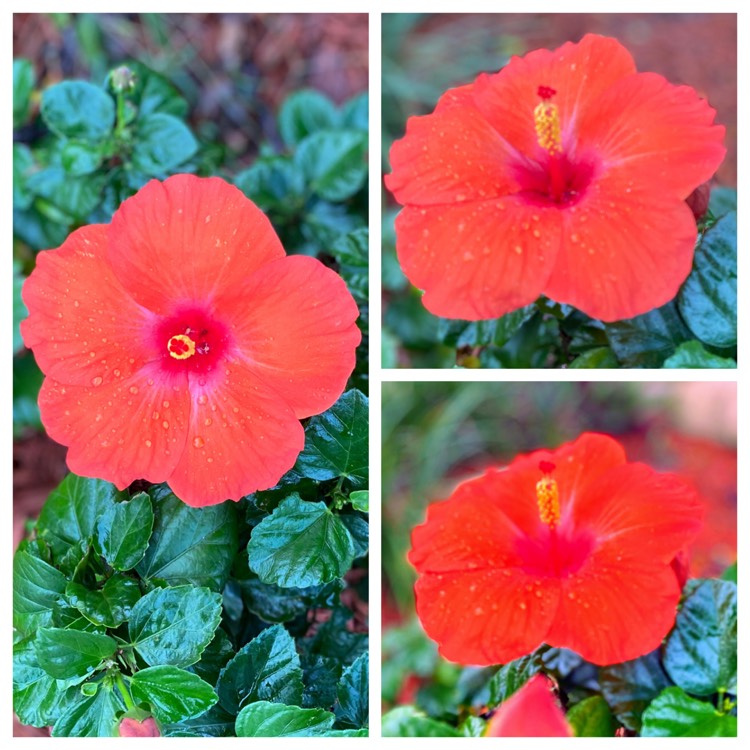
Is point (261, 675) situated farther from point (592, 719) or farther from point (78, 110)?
point (78, 110)

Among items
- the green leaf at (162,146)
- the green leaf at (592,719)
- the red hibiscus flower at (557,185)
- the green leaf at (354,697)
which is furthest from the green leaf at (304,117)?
the green leaf at (592,719)

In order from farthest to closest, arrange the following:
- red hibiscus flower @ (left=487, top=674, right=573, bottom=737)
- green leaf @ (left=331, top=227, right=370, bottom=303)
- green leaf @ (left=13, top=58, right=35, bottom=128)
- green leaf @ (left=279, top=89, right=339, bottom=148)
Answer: green leaf @ (left=279, top=89, right=339, bottom=148), green leaf @ (left=13, top=58, right=35, bottom=128), green leaf @ (left=331, top=227, right=370, bottom=303), red hibiscus flower @ (left=487, top=674, right=573, bottom=737)

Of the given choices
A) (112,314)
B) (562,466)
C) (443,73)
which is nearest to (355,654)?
(562,466)

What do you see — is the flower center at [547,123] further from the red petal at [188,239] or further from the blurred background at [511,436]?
the blurred background at [511,436]

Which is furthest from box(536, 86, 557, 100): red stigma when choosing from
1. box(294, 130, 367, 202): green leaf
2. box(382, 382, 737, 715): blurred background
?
box(382, 382, 737, 715): blurred background

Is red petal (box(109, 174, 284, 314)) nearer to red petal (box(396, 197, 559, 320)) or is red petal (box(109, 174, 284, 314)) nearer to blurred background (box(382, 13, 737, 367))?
red petal (box(396, 197, 559, 320))

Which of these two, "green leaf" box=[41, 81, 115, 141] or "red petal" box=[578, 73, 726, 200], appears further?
"green leaf" box=[41, 81, 115, 141]
